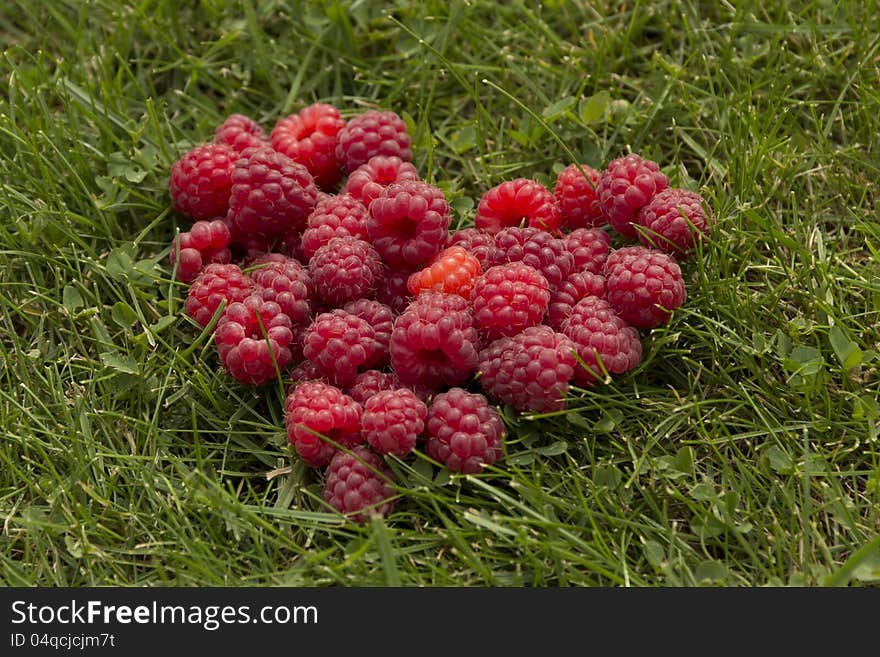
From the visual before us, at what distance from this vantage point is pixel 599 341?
83.0 inches

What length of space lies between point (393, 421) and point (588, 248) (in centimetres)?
64

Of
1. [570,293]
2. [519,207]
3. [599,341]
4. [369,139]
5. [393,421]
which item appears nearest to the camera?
[393,421]

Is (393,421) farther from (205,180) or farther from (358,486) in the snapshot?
(205,180)

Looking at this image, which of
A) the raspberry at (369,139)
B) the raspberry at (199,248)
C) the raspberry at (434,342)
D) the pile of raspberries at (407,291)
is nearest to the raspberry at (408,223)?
the pile of raspberries at (407,291)

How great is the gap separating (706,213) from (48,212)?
1.62 m

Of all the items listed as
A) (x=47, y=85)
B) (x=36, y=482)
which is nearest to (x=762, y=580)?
(x=36, y=482)

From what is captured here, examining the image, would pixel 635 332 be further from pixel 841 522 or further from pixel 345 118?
pixel 345 118

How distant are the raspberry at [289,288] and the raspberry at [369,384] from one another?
0.67ft

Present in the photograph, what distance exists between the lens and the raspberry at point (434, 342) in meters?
2.05

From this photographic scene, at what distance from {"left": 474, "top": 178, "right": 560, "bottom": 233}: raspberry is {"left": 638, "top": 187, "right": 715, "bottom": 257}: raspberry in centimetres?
22

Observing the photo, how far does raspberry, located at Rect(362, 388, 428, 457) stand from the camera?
2008mm

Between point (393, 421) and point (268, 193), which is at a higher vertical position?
point (268, 193)

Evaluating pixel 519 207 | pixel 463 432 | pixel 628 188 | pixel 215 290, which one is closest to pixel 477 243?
pixel 519 207

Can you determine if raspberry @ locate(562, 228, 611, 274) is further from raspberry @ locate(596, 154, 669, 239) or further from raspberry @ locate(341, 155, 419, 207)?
raspberry @ locate(341, 155, 419, 207)
